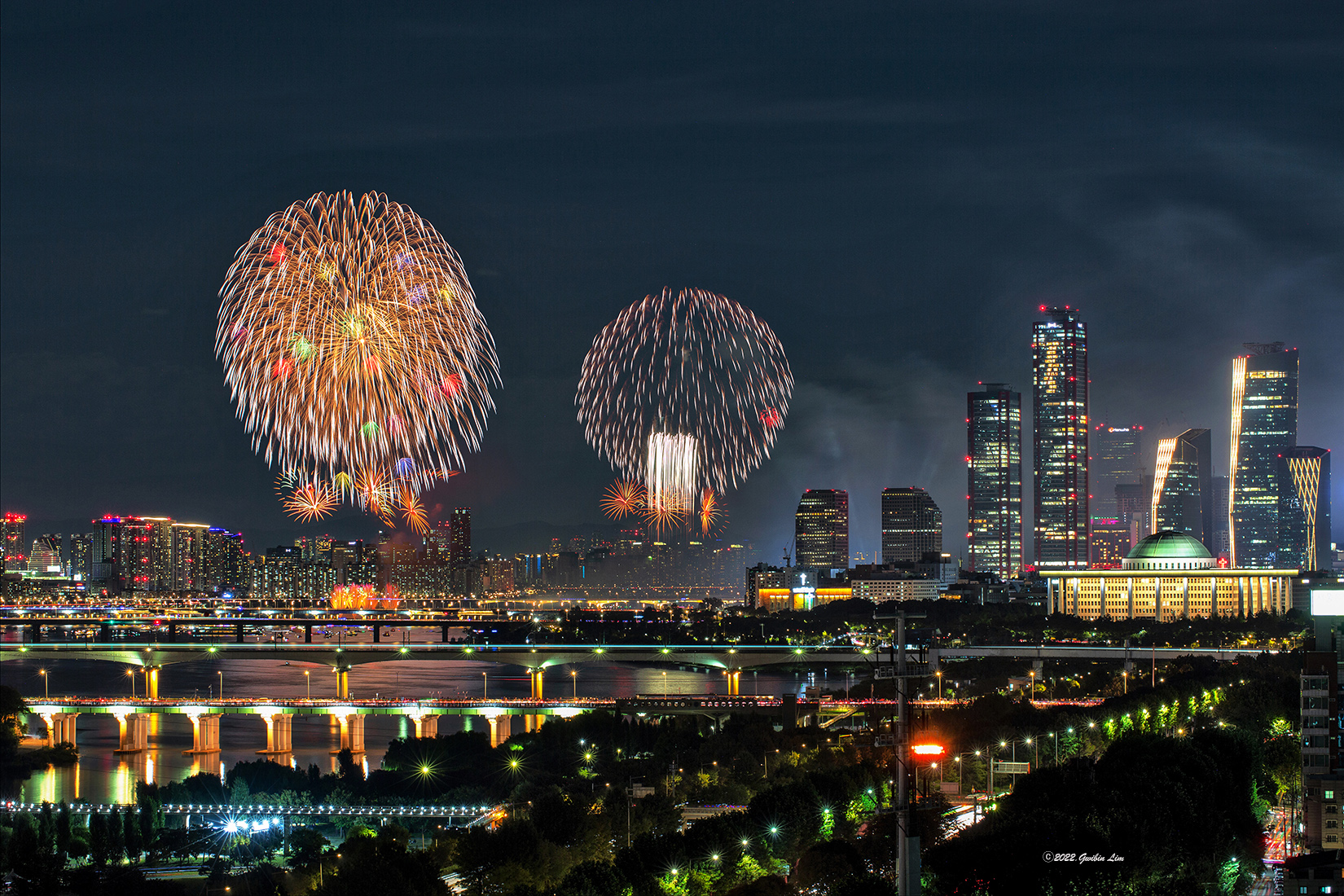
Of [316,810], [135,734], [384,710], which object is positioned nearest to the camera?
[316,810]

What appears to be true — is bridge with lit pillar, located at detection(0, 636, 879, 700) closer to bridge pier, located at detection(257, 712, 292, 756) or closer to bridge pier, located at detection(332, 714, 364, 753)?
bridge pier, located at detection(257, 712, 292, 756)

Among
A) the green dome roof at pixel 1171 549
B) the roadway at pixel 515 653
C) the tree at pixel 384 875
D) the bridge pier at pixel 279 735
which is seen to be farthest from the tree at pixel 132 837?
the green dome roof at pixel 1171 549

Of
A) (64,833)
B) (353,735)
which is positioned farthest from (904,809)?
(353,735)

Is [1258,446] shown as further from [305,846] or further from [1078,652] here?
[305,846]

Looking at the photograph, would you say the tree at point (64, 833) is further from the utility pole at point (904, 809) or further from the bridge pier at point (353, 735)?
the utility pole at point (904, 809)

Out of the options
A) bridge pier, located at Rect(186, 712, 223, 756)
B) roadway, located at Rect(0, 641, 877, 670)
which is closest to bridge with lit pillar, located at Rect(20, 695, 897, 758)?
bridge pier, located at Rect(186, 712, 223, 756)
